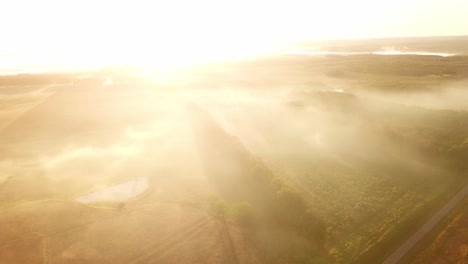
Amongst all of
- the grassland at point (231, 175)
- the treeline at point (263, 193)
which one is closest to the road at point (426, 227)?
the grassland at point (231, 175)

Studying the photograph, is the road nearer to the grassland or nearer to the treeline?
the grassland

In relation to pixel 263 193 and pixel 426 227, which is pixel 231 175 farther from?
pixel 426 227

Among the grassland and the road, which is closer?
the road

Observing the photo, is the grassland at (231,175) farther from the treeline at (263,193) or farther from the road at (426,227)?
the road at (426,227)

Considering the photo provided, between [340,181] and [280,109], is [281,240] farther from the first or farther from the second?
[280,109]

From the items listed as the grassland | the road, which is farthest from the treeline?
the road

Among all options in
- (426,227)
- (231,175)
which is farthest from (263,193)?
(426,227)

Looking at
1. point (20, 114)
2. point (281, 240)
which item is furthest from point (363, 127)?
point (20, 114)

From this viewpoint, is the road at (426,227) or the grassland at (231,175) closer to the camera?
the road at (426,227)

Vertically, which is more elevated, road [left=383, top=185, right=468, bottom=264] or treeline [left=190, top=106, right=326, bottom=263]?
treeline [left=190, top=106, right=326, bottom=263]
